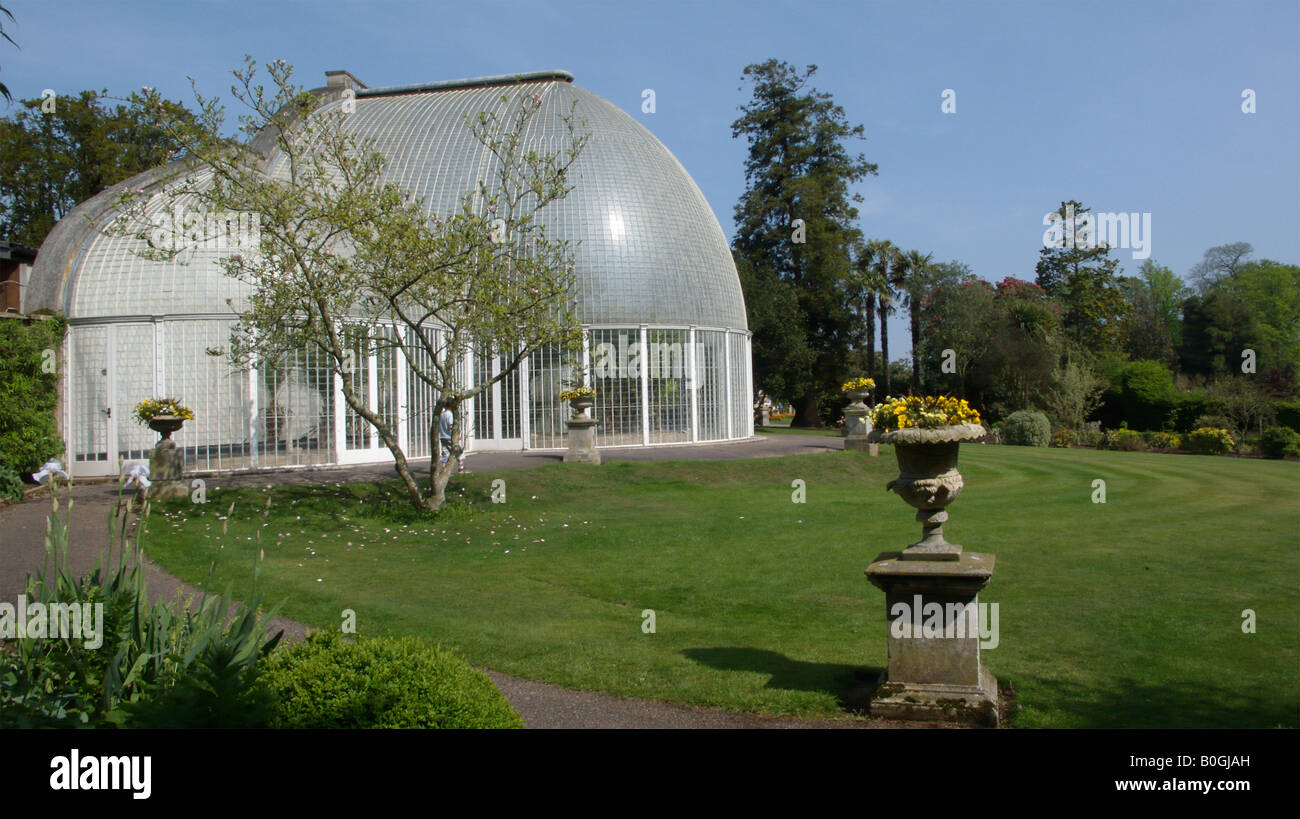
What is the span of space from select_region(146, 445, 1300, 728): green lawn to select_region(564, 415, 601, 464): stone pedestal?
1.20 m

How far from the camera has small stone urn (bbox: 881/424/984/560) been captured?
6.04 metres

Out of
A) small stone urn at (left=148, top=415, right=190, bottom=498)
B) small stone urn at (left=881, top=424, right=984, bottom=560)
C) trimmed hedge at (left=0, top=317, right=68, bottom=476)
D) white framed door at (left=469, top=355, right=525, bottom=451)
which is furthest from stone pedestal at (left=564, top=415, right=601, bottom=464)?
small stone urn at (left=881, top=424, right=984, bottom=560)

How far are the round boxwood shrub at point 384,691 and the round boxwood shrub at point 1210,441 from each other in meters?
32.0

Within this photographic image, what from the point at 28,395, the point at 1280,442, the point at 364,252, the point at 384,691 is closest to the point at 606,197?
the point at 364,252

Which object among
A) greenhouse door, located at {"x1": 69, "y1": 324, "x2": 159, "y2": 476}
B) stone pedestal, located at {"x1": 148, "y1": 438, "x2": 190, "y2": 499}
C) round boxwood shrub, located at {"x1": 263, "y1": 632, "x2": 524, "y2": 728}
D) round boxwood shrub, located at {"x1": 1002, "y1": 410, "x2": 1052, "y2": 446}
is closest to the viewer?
round boxwood shrub, located at {"x1": 263, "y1": 632, "x2": 524, "y2": 728}

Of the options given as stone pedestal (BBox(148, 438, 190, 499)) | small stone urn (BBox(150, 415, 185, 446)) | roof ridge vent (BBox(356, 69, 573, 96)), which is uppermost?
roof ridge vent (BBox(356, 69, 573, 96))

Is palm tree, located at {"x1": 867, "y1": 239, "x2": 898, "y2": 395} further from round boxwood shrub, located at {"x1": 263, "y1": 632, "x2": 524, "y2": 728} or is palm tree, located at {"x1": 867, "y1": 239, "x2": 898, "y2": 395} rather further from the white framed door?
round boxwood shrub, located at {"x1": 263, "y1": 632, "x2": 524, "y2": 728}

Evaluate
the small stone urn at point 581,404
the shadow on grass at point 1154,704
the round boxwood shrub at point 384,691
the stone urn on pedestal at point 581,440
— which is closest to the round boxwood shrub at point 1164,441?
the stone urn on pedestal at point 581,440

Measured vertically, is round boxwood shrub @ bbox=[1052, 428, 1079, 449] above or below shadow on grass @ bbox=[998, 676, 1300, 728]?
above

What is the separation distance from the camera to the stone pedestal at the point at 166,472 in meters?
15.2

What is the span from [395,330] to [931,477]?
10.3 m
